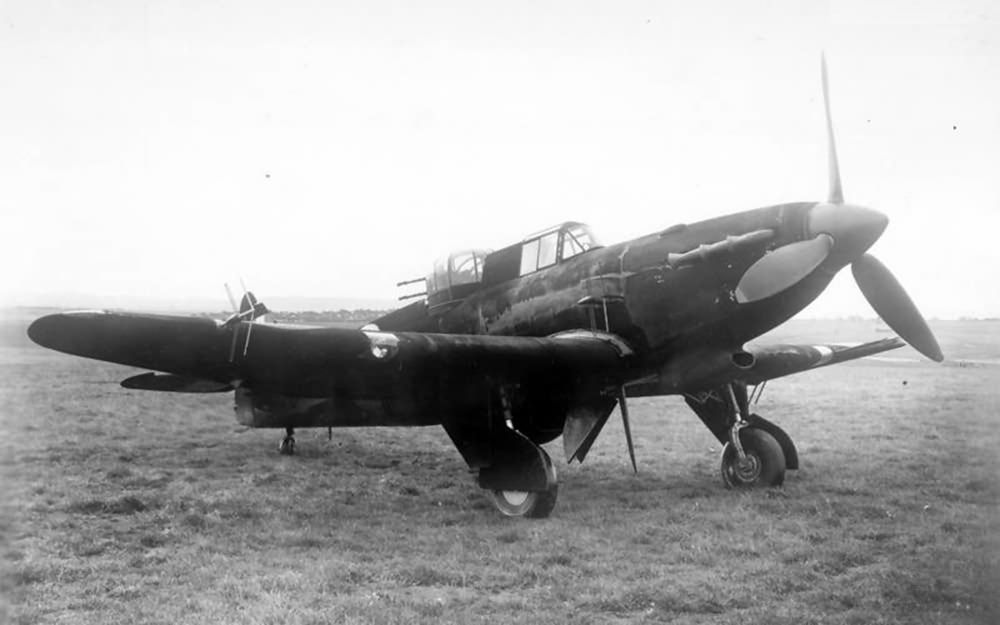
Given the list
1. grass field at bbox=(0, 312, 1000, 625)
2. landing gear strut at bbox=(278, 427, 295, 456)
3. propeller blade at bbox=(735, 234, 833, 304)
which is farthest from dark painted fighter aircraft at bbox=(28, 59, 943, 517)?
landing gear strut at bbox=(278, 427, 295, 456)

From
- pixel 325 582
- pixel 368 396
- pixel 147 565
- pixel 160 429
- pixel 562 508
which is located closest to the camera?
pixel 325 582

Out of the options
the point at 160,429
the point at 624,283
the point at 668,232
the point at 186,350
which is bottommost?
the point at 160,429

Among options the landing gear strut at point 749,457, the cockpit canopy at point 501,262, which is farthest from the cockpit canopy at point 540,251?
the landing gear strut at point 749,457

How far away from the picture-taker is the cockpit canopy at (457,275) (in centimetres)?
945

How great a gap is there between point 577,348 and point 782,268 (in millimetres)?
2071

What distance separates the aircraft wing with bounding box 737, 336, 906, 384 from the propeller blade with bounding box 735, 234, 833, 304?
177cm

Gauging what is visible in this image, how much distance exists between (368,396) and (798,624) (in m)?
4.08

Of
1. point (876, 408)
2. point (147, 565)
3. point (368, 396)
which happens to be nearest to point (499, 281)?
point (368, 396)

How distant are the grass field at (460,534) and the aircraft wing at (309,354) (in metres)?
0.65

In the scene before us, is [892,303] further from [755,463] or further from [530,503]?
[530,503]

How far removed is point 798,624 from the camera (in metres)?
4.14

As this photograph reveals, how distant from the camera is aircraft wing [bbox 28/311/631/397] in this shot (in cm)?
469

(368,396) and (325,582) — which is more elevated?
(368,396)

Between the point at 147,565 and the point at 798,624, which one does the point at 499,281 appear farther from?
the point at 798,624
